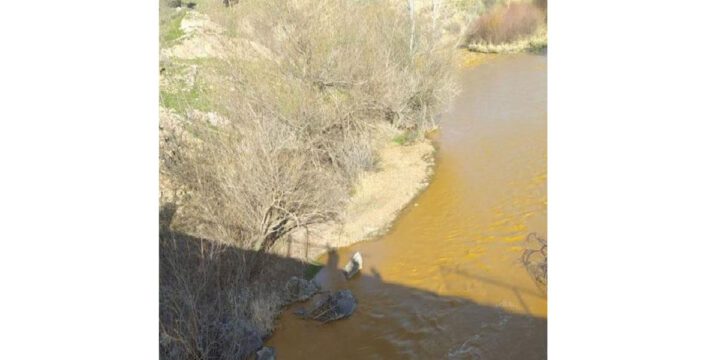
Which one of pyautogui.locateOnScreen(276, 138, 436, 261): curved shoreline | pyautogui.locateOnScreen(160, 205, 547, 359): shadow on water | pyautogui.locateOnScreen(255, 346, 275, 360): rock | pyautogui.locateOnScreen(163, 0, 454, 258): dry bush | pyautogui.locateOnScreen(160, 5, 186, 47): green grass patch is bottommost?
pyautogui.locateOnScreen(255, 346, 275, 360): rock

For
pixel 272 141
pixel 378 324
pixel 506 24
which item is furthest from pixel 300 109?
pixel 506 24

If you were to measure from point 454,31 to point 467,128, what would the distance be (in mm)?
13049

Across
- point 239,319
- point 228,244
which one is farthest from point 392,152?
point 239,319

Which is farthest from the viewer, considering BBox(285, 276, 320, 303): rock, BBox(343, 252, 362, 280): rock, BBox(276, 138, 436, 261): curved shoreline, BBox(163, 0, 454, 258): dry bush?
BBox(276, 138, 436, 261): curved shoreline

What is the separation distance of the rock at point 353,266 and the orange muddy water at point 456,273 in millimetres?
194

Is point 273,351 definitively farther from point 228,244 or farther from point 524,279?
point 524,279

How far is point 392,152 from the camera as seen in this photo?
17.3 metres

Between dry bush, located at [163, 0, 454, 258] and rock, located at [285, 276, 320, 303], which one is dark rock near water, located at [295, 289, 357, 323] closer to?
rock, located at [285, 276, 320, 303]

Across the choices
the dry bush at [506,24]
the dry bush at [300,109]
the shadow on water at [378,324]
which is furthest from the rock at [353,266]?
the dry bush at [506,24]

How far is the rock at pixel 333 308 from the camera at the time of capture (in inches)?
372

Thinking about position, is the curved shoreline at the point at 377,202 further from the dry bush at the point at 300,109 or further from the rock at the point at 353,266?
the rock at the point at 353,266

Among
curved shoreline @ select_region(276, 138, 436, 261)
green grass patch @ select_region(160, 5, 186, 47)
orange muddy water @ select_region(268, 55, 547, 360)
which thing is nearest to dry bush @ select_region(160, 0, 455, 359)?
curved shoreline @ select_region(276, 138, 436, 261)

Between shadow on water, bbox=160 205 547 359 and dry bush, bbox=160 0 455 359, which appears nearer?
shadow on water, bbox=160 205 547 359

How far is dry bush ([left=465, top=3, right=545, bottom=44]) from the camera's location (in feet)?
91.9
